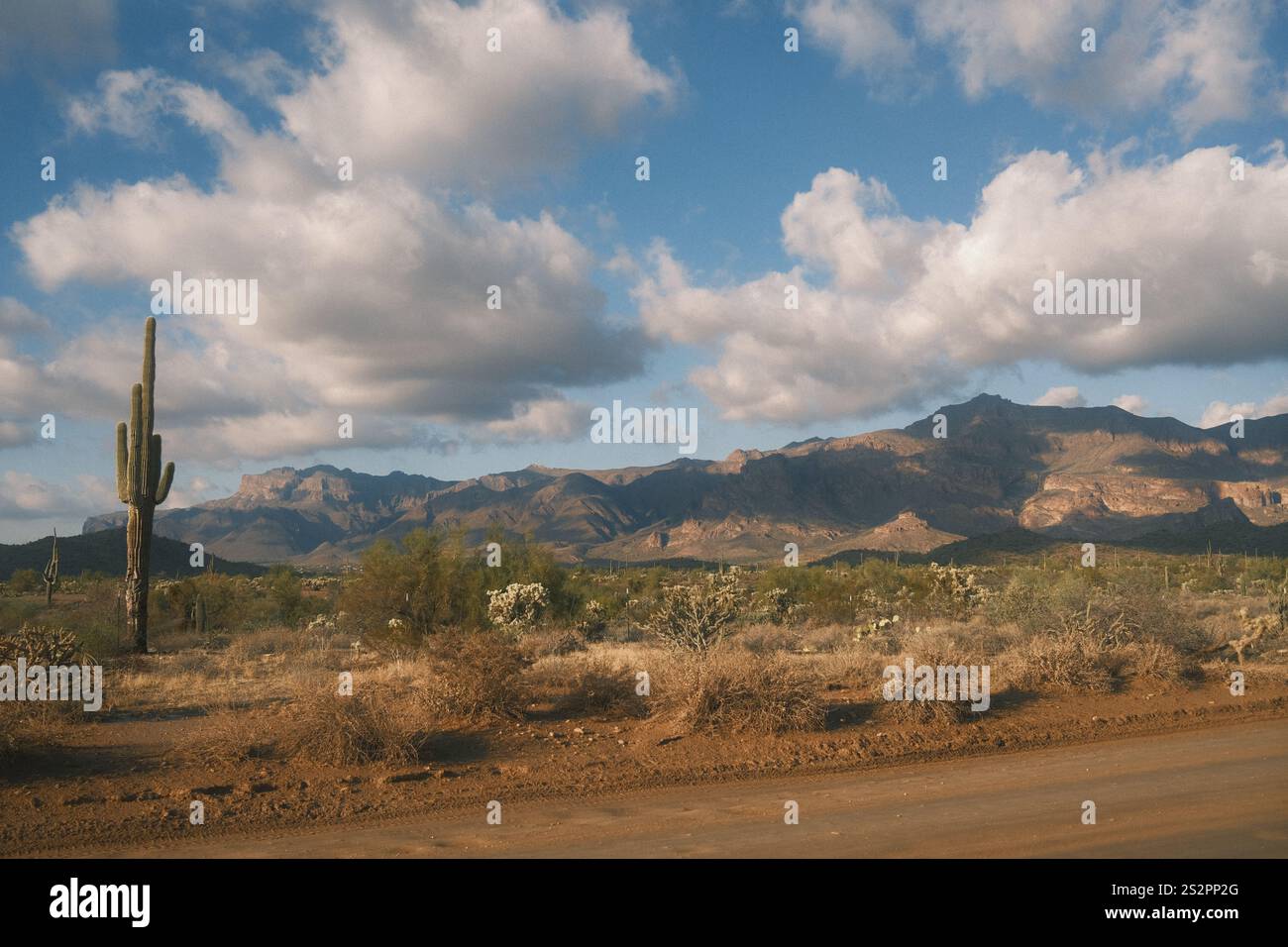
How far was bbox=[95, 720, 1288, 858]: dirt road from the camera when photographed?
24.6ft

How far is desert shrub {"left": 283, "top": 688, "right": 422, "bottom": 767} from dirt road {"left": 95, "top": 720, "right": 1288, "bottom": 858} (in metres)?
2.01

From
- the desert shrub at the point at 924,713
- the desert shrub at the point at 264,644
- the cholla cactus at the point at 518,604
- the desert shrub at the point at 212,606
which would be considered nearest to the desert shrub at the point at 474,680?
the desert shrub at the point at 924,713

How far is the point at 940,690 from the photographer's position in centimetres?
1339

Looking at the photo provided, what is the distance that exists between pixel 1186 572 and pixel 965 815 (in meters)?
55.2

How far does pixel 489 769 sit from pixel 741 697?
11.7ft

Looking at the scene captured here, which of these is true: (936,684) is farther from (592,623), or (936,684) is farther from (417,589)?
(417,589)

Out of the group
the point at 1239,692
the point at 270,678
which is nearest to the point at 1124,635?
the point at 1239,692

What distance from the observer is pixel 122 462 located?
886 inches

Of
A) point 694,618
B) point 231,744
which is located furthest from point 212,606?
point 231,744

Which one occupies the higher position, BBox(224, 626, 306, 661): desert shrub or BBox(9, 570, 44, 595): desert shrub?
BBox(9, 570, 44, 595): desert shrub

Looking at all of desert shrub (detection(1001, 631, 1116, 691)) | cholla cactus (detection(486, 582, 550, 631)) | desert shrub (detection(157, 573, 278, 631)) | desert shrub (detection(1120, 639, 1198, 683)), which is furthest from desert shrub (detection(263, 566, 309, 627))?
desert shrub (detection(1120, 639, 1198, 683))

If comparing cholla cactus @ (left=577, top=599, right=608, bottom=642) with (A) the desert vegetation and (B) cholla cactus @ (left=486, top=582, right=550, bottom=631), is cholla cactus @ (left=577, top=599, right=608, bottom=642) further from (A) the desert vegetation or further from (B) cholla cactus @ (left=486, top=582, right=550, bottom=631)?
(B) cholla cactus @ (left=486, top=582, right=550, bottom=631)

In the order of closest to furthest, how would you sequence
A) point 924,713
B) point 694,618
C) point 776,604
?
1. point 924,713
2. point 694,618
3. point 776,604
